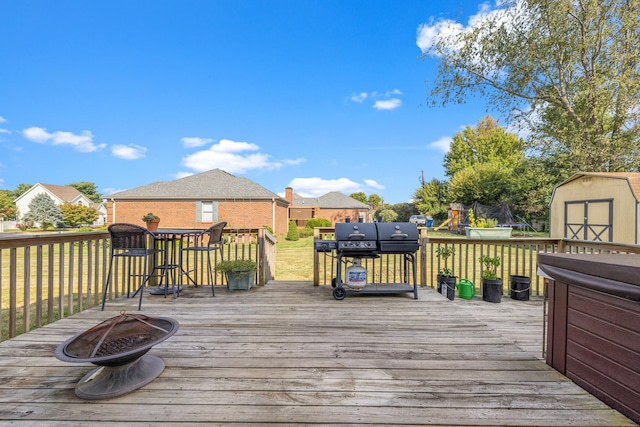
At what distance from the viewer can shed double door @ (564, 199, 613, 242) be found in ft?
29.0

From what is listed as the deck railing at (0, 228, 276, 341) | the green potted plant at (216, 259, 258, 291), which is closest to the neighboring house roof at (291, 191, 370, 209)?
the deck railing at (0, 228, 276, 341)

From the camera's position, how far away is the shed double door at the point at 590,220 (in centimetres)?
884

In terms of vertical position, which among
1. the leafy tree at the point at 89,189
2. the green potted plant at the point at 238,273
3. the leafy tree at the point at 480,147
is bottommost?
the green potted plant at the point at 238,273

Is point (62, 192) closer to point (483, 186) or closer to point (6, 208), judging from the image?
point (6, 208)

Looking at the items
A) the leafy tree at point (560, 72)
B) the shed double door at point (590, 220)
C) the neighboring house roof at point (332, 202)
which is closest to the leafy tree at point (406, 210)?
the neighboring house roof at point (332, 202)

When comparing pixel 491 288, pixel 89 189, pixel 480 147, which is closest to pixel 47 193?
pixel 89 189

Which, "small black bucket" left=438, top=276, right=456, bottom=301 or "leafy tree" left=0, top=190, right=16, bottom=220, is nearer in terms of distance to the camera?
"small black bucket" left=438, top=276, right=456, bottom=301

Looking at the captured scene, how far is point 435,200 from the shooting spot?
87.3 ft

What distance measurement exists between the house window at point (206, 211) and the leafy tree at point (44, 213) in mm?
19027

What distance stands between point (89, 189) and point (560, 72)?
58416 mm

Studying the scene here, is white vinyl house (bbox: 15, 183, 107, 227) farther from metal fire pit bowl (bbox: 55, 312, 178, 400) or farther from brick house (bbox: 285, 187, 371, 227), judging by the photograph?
metal fire pit bowl (bbox: 55, 312, 178, 400)

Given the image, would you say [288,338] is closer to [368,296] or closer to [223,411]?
[223,411]

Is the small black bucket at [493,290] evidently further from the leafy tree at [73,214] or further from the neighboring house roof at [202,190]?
the leafy tree at [73,214]

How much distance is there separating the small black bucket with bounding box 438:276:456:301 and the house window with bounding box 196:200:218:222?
1445 centimetres
